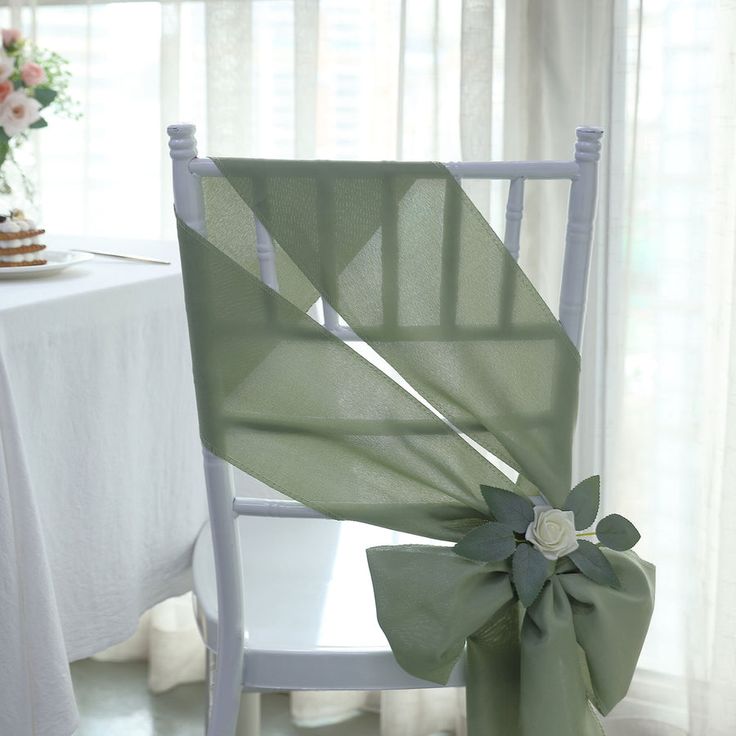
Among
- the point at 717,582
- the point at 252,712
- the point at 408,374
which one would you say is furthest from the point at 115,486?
the point at 717,582

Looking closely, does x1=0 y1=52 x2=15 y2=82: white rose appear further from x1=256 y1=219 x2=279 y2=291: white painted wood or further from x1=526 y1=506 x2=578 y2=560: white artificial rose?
x1=526 y1=506 x2=578 y2=560: white artificial rose

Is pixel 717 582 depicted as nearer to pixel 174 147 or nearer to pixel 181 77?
pixel 174 147

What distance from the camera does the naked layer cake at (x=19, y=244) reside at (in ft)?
4.26

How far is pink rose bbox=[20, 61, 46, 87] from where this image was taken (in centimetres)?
140

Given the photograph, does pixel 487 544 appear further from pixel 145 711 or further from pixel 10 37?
pixel 145 711

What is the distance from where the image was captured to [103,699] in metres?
1.92

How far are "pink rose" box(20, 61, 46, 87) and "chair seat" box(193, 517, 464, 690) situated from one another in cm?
68

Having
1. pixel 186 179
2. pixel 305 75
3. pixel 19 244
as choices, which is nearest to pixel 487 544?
pixel 186 179

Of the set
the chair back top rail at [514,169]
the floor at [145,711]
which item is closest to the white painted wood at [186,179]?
the chair back top rail at [514,169]

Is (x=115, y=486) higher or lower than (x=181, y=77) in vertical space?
lower

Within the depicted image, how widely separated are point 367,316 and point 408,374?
0.21 feet

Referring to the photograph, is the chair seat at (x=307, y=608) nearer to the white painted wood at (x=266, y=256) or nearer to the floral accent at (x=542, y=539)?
the floral accent at (x=542, y=539)

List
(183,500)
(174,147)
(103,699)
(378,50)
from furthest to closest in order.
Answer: (103,699)
(378,50)
(183,500)
(174,147)

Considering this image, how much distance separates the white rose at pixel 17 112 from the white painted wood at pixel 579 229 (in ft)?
2.86
